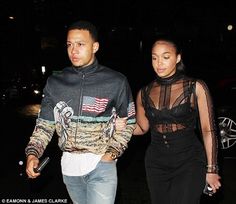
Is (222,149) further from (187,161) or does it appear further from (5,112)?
(5,112)

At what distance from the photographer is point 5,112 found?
16.0 metres

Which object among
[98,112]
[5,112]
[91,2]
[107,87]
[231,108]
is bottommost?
[5,112]

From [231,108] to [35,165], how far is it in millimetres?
5800

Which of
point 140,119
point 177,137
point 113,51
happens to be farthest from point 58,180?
point 113,51

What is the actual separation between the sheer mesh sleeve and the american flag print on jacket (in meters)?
0.92

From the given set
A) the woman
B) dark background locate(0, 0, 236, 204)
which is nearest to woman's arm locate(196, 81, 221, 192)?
the woman

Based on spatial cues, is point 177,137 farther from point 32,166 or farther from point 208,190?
point 32,166

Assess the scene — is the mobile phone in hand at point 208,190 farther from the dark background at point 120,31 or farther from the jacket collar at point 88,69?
the dark background at point 120,31

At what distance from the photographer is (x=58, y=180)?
21.4 ft

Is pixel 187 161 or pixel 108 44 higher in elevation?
pixel 108 44

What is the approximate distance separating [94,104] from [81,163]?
0.47 m

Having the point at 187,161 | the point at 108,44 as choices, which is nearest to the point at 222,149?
the point at 187,161

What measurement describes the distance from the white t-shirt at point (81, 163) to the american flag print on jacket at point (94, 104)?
13.8 inches

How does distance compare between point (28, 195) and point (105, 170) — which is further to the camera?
point (28, 195)
